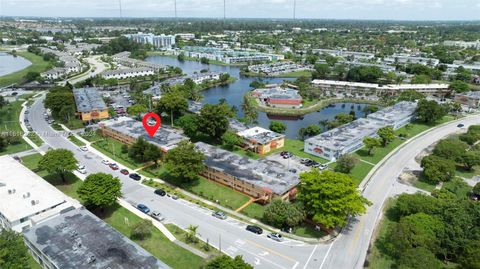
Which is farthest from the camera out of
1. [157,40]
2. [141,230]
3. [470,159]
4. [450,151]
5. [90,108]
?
[157,40]

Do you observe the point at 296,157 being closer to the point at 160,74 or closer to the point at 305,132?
the point at 305,132

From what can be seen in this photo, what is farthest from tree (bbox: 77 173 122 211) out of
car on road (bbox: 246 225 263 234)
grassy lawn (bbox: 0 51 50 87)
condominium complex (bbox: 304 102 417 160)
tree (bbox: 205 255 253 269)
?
grassy lawn (bbox: 0 51 50 87)

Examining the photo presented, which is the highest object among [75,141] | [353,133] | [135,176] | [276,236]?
[353,133]

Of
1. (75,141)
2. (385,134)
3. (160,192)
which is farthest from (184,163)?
(385,134)

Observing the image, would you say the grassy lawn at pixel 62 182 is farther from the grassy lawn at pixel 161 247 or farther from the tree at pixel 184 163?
the tree at pixel 184 163

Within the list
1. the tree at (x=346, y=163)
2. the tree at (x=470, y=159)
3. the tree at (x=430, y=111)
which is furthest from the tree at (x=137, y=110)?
the tree at (x=430, y=111)

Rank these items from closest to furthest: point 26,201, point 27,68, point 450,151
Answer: point 26,201, point 450,151, point 27,68

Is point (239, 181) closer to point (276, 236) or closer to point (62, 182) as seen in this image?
point (276, 236)

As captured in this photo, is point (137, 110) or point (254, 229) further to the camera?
point (137, 110)
